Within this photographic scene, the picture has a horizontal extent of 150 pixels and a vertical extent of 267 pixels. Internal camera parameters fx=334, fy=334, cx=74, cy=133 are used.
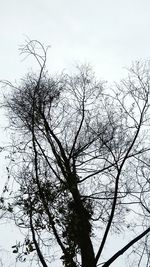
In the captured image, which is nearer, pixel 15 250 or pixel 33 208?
pixel 15 250

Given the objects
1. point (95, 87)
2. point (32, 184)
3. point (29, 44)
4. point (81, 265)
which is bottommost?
point (81, 265)

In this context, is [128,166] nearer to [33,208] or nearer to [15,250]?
[33,208]

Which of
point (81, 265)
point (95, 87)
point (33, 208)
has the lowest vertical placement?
point (81, 265)

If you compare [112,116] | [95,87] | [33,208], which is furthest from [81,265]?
[95,87]

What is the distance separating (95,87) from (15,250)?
5864mm

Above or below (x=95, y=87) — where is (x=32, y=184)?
below

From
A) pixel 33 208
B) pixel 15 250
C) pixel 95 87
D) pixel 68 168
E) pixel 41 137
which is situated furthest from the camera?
pixel 95 87

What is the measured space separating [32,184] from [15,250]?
1432 mm

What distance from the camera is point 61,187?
7336 millimetres

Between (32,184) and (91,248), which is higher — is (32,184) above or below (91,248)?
above

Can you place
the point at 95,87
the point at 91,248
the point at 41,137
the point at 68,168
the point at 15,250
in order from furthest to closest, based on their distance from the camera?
the point at 95,87
the point at 41,137
the point at 68,168
the point at 91,248
the point at 15,250

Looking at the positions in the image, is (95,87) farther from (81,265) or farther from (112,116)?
(81,265)

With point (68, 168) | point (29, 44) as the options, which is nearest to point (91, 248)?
point (68, 168)

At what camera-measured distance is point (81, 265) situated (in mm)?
7273
